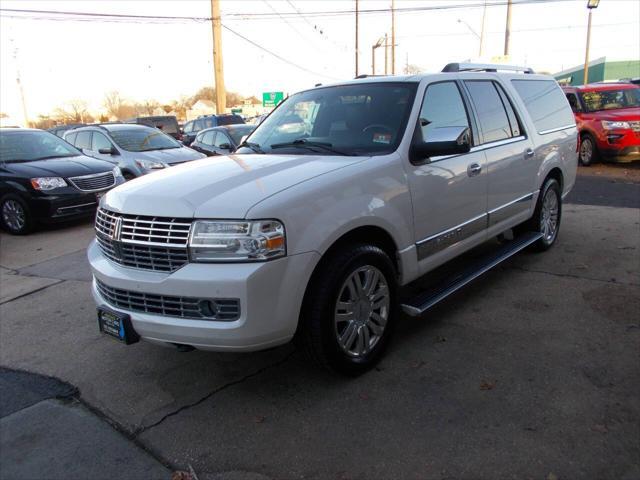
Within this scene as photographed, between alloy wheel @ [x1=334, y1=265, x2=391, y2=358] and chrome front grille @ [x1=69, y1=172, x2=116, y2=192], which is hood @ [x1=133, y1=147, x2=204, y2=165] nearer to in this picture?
chrome front grille @ [x1=69, y1=172, x2=116, y2=192]

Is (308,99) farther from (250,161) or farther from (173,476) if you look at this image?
(173,476)

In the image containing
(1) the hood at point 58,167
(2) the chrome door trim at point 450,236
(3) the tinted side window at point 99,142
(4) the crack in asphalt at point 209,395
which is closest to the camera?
(4) the crack in asphalt at point 209,395

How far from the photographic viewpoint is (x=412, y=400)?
3.18 meters

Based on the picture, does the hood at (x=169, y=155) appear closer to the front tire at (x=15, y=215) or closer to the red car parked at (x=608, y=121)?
the front tire at (x=15, y=215)

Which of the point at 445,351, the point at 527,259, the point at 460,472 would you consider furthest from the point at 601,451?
the point at 527,259

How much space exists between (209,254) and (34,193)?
679cm

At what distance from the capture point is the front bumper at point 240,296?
9.17 feet

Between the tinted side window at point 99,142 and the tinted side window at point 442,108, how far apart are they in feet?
28.1

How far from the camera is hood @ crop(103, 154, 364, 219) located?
2.93 meters

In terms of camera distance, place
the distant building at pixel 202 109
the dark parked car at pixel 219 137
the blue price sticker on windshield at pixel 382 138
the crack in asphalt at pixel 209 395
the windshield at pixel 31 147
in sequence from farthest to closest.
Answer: the distant building at pixel 202 109, the dark parked car at pixel 219 137, the windshield at pixel 31 147, the blue price sticker on windshield at pixel 382 138, the crack in asphalt at pixel 209 395

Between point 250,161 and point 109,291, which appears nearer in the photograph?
point 109,291

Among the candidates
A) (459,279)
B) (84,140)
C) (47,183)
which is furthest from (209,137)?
(459,279)

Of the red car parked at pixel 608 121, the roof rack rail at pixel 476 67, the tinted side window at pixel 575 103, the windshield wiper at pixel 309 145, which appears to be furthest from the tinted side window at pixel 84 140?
the tinted side window at pixel 575 103

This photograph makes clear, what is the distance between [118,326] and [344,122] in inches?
87.8
